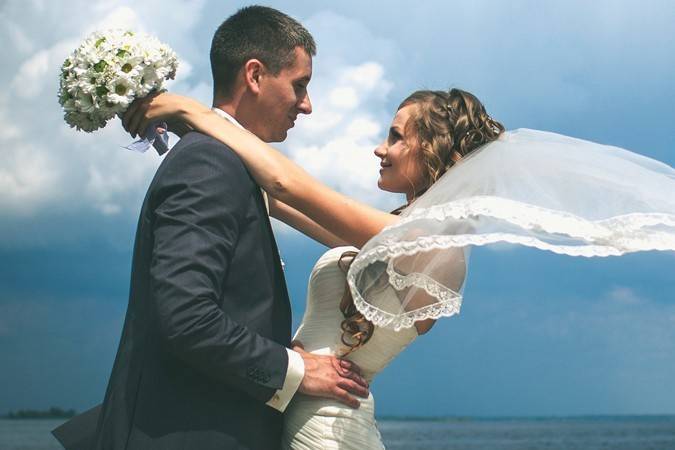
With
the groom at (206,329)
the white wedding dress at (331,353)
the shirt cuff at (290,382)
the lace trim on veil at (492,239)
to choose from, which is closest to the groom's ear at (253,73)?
the groom at (206,329)

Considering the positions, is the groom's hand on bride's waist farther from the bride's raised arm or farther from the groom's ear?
the groom's ear

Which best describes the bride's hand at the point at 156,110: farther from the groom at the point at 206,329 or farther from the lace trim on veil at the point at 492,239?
the lace trim on veil at the point at 492,239

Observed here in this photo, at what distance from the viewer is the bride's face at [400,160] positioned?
4.32 metres

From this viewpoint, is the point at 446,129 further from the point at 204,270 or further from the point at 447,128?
the point at 204,270

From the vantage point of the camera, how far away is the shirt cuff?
3318mm

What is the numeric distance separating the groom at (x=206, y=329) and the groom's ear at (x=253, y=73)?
51cm

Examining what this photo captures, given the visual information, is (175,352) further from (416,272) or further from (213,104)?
(213,104)

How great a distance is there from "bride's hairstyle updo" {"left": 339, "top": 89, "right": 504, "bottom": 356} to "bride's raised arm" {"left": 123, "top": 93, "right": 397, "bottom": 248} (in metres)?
0.62

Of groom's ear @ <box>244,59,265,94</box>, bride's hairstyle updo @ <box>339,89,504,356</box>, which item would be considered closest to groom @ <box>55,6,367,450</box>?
groom's ear @ <box>244,59,265,94</box>

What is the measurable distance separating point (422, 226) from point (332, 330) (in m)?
0.71

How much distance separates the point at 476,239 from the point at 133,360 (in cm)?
129

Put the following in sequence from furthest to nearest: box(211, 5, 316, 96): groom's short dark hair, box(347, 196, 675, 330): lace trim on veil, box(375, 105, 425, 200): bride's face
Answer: box(375, 105, 425, 200): bride's face
box(211, 5, 316, 96): groom's short dark hair
box(347, 196, 675, 330): lace trim on veil

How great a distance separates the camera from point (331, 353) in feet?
12.3

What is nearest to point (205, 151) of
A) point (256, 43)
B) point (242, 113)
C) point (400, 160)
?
point (242, 113)
